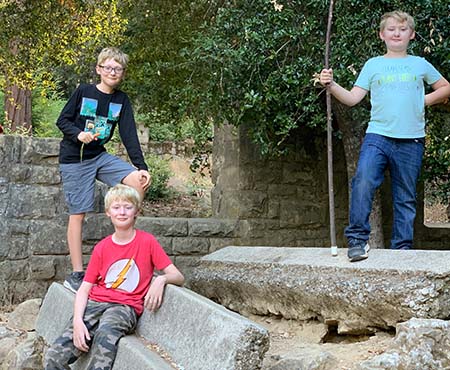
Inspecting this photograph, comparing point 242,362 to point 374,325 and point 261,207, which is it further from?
point 261,207

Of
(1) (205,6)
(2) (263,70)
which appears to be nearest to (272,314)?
(2) (263,70)

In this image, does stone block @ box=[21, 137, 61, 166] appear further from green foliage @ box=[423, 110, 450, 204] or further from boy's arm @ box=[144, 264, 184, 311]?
green foliage @ box=[423, 110, 450, 204]

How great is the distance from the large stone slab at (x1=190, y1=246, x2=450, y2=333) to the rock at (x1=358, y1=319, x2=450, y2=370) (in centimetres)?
23

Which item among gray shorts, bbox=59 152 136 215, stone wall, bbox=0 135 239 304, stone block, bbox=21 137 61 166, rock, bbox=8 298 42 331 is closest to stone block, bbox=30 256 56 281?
stone wall, bbox=0 135 239 304

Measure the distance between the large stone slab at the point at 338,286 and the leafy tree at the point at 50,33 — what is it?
415 centimetres

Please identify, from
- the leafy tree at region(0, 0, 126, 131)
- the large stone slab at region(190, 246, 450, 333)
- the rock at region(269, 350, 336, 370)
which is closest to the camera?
the rock at region(269, 350, 336, 370)

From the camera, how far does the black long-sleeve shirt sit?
4.66m

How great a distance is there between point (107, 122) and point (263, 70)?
165 centimetres

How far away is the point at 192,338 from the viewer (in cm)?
306

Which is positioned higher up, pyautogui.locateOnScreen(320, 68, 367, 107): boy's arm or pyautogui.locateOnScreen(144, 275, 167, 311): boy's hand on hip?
pyautogui.locateOnScreen(320, 68, 367, 107): boy's arm

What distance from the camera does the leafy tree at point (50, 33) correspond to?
7504mm

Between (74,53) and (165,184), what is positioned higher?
(74,53)

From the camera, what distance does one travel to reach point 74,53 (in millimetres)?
8602

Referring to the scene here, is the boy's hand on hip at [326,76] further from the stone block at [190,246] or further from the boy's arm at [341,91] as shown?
the stone block at [190,246]
